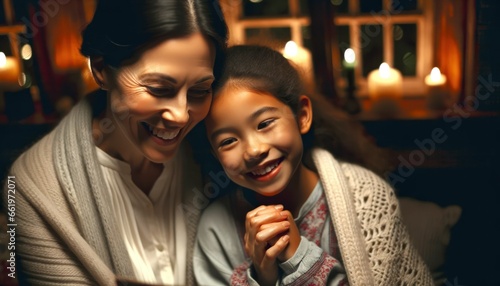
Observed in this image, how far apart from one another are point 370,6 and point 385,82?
0.43 ft

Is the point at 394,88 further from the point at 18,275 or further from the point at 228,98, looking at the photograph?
the point at 18,275

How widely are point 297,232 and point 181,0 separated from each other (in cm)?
40

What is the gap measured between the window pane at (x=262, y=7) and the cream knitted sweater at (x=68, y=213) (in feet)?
1.01

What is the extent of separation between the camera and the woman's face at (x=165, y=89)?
3.00ft

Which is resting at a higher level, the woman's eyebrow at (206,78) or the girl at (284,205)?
the woman's eyebrow at (206,78)

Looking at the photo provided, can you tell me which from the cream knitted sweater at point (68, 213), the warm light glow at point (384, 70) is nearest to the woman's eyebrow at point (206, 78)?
the cream knitted sweater at point (68, 213)

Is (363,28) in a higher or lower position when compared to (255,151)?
higher

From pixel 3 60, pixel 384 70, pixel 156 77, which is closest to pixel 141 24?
pixel 156 77

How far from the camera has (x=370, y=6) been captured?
3.42 ft

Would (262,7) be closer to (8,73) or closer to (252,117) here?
(252,117)

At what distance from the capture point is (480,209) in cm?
112

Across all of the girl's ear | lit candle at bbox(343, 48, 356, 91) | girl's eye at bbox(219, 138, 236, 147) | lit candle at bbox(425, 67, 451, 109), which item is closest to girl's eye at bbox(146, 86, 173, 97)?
girl's eye at bbox(219, 138, 236, 147)

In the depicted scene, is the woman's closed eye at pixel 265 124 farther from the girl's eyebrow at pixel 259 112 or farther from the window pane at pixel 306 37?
the window pane at pixel 306 37

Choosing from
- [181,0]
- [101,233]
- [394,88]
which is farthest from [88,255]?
[394,88]
